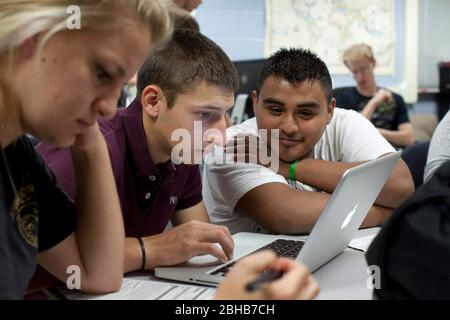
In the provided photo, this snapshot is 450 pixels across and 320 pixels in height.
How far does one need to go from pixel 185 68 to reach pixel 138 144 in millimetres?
212

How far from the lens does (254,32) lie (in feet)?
13.6

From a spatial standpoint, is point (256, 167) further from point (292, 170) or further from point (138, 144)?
point (138, 144)

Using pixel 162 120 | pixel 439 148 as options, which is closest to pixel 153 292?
pixel 162 120

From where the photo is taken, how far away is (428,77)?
16.0 feet

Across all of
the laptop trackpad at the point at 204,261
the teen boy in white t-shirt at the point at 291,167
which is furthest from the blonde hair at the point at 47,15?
the teen boy in white t-shirt at the point at 291,167

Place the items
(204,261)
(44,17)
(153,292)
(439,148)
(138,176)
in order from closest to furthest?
(44,17), (153,292), (204,261), (138,176), (439,148)

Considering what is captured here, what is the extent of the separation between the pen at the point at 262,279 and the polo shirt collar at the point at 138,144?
0.64 m

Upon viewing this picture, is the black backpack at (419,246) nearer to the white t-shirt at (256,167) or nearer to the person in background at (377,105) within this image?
the white t-shirt at (256,167)

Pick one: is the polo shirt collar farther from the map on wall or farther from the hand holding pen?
the map on wall

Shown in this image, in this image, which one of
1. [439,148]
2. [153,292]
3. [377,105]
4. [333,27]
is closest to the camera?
[153,292]

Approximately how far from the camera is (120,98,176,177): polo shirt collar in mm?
1150

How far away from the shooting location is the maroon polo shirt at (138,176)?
44.4 inches

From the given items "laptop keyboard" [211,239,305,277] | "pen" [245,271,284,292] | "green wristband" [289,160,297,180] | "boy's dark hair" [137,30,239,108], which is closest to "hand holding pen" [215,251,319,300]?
"pen" [245,271,284,292]
